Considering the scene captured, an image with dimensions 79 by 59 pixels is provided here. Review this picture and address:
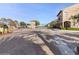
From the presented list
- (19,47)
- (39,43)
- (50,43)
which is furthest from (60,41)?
(19,47)

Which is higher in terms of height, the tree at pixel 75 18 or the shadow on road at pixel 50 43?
the tree at pixel 75 18

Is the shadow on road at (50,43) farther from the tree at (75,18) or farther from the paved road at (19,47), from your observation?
the tree at (75,18)

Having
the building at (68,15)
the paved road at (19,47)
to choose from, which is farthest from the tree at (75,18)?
the paved road at (19,47)

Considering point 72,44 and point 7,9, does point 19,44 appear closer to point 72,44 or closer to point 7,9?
point 7,9

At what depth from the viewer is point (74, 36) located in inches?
82.8

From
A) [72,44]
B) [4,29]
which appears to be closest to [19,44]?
[4,29]

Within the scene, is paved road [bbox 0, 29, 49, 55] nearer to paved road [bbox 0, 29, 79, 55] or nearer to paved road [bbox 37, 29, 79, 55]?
paved road [bbox 0, 29, 79, 55]

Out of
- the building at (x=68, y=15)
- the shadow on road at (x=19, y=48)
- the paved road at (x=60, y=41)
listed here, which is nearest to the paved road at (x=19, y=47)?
the shadow on road at (x=19, y=48)

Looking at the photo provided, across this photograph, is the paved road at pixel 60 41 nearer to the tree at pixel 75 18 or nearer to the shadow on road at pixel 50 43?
the shadow on road at pixel 50 43

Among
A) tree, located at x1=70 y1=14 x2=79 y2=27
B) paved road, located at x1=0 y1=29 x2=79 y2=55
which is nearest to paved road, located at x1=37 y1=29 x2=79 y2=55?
paved road, located at x1=0 y1=29 x2=79 y2=55

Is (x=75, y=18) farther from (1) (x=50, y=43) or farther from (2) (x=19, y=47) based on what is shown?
(2) (x=19, y=47)

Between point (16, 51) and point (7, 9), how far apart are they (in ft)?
1.42

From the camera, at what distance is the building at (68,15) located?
2100mm

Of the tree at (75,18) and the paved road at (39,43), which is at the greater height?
the tree at (75,18)
